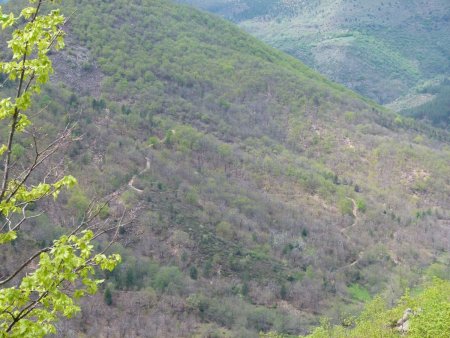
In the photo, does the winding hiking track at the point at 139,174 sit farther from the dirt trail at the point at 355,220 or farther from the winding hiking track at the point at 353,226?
the dirt trail at the point at 355,220

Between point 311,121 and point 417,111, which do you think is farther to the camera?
point 417,111

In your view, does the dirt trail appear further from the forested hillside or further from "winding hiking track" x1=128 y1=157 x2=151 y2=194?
"winding hiking track" x1=128 y1=157 x2=151 y2=194

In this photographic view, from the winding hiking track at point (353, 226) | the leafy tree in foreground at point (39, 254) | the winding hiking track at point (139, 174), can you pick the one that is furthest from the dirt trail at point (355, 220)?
the leafy tree in foreground at point (39, 254)

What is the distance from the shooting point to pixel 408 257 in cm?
5947

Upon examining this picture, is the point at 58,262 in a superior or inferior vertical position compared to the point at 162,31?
superior

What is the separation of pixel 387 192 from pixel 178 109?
101ft

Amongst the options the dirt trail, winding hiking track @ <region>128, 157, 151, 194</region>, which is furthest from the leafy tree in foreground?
the dirt trail

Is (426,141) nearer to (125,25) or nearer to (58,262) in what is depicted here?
(125,25)

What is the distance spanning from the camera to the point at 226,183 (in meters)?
61.7

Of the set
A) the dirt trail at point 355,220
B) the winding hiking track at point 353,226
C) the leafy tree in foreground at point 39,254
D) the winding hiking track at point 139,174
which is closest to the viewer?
the leafy tree in foreground at point 39,254

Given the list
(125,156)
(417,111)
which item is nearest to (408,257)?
(125,156)

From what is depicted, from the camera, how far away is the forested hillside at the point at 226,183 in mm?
43031

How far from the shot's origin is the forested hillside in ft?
141

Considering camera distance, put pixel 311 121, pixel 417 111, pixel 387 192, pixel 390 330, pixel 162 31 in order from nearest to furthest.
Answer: pixel 390 330 < pixel 387 192 < pixel 311 121 < pixel 162 31 < pixel 417 111
